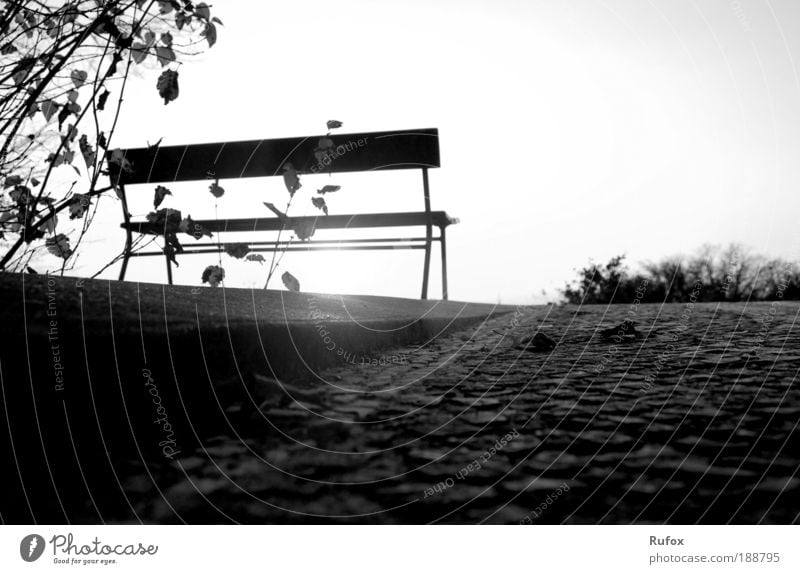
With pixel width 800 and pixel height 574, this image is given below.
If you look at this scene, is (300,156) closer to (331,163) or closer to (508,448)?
(331,163)

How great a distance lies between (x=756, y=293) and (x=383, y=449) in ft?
39.8

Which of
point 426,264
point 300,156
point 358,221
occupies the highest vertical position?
point 300,156

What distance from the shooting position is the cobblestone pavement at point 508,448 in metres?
1.17
